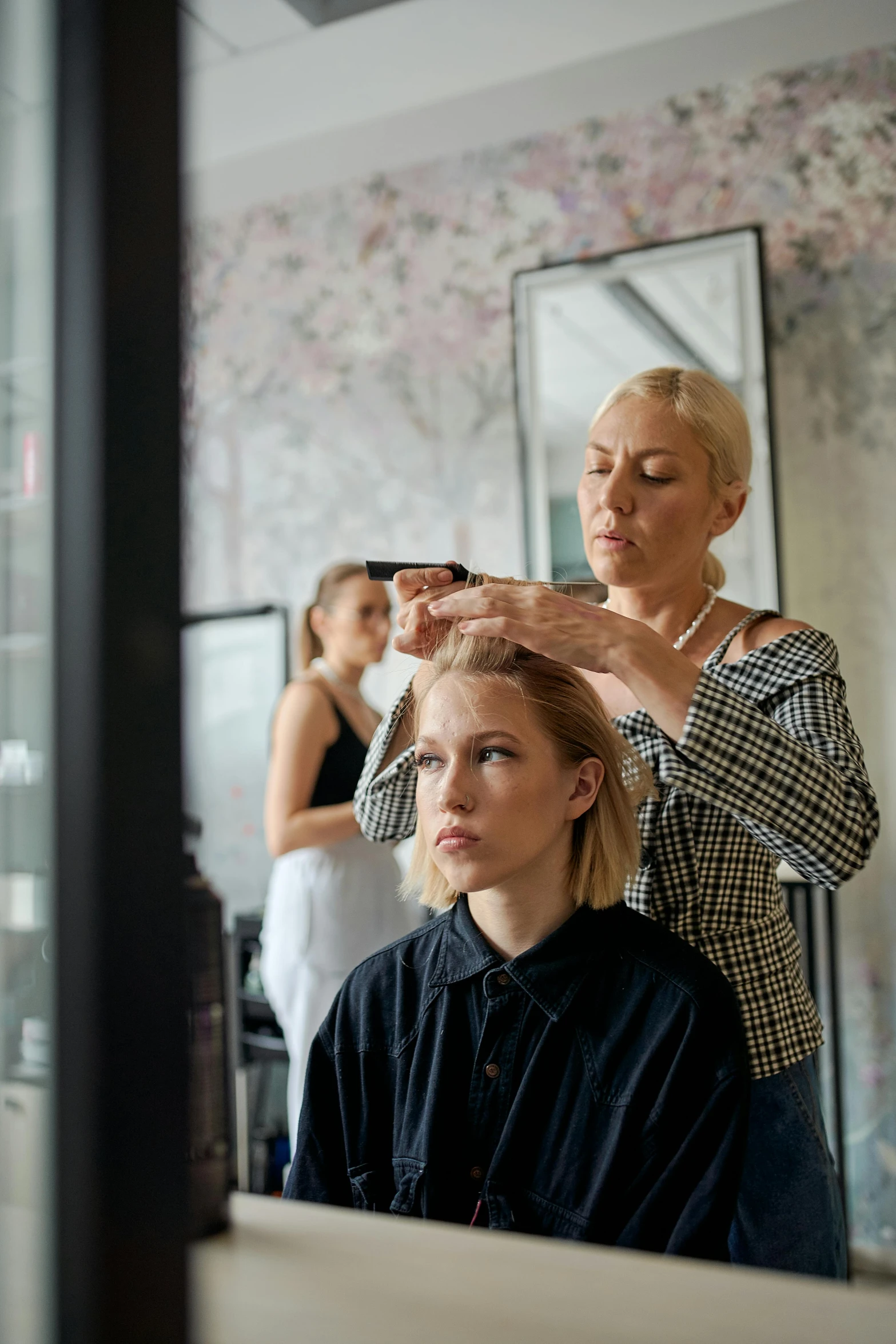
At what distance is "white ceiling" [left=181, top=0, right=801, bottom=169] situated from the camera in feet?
9.04

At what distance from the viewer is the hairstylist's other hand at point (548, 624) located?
114 cm

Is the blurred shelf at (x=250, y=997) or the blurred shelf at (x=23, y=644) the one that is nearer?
the blurred shelf at (x=23, y=644)

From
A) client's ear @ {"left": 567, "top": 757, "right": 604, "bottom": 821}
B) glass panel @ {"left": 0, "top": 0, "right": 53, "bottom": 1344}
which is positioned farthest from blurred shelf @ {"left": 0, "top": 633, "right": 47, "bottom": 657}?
client's ear @ {"left": 567, "top": 757, "right": 604, "bottom": 821}

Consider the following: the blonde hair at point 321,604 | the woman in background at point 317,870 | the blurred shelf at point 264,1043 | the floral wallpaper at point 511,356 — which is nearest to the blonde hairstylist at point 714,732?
the woman in background at point 317,870

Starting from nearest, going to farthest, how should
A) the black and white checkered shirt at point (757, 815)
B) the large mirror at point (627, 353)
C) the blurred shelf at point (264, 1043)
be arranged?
1. the black and white checkered shirt at point (757, 815)
2. the large mirror at point (627, 353)
3. the blurred shelf at point (264, 1043)

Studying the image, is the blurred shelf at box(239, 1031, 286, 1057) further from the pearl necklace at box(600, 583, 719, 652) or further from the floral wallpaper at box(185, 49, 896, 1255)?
the pearl necklace at box(600, 583, 719, 652)

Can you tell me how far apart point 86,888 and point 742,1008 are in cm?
118

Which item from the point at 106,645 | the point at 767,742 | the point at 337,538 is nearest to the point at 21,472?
the point at 106,645

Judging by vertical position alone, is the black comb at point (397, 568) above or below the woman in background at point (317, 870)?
above

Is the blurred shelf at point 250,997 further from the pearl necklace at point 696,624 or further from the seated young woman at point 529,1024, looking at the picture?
the pearl necklace at point 696,624

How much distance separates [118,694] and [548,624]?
94cm

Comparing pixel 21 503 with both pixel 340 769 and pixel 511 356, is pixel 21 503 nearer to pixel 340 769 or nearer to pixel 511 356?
pixel 340 769

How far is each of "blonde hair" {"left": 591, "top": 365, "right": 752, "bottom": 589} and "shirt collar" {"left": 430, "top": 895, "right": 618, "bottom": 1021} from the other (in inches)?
22.3

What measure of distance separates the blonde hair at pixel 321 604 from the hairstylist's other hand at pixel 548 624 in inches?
70.5
